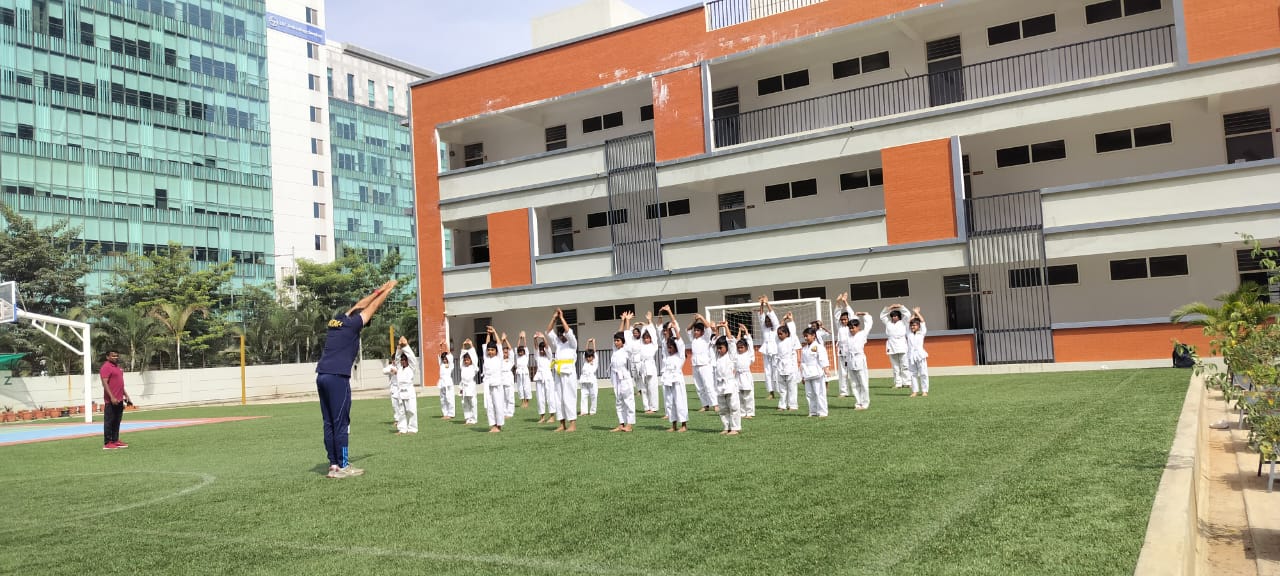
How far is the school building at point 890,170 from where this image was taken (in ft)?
73.3

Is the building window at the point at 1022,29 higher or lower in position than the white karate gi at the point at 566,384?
higher

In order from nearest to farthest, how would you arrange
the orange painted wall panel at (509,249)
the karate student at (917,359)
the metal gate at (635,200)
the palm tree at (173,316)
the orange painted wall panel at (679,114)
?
the karate student at (917,359) < the orange painted wall panel at (679,114) < the metal gate at (635,200) < the orange painted wall panel at (509,249) < the palm tree at (173,316)

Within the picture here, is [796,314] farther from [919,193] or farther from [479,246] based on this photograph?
[479,246]

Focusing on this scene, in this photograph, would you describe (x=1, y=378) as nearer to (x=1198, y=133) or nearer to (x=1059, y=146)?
(x=1059, y=146)

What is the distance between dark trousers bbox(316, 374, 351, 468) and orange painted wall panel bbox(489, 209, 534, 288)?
2210 cm

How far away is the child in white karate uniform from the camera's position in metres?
16.3

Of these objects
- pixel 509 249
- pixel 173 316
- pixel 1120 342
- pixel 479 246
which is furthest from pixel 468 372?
pixel 173 316

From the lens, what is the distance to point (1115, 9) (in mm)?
24016

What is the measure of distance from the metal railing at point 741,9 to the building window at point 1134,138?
901cm

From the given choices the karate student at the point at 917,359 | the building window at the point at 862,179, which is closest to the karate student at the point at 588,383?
the karate student at the point at 917,359

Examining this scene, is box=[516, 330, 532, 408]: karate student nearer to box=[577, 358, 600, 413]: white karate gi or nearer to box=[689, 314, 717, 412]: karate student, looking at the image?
box=[577, 358, 600, 413]: white karate gi

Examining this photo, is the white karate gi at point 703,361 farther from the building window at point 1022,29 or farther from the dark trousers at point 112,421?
the building window at point 1022,29

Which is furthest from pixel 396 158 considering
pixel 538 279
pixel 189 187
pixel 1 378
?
pixel 538 279

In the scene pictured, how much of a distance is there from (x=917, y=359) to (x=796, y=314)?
7.24 metres
